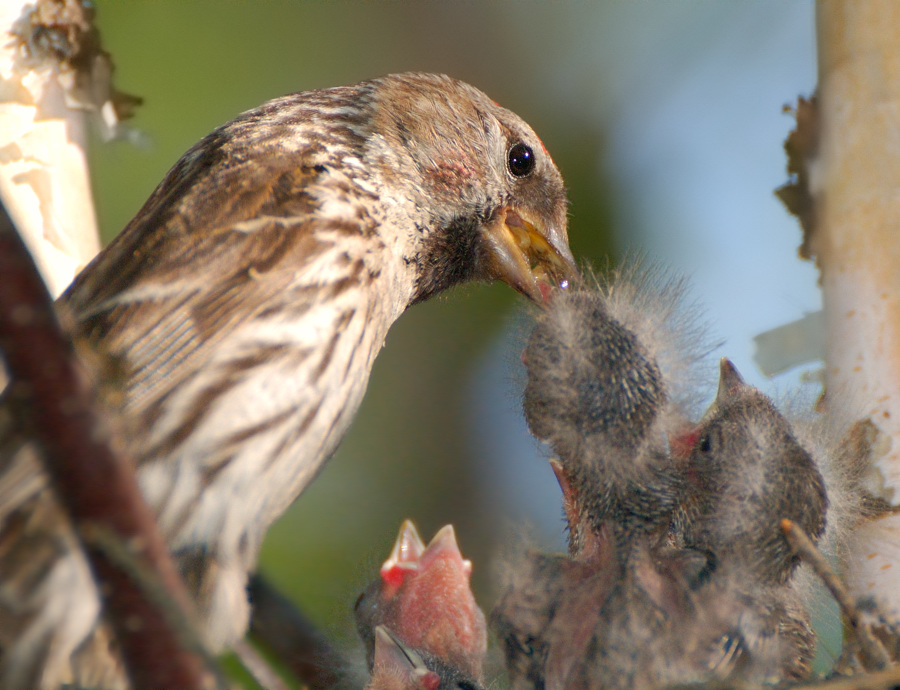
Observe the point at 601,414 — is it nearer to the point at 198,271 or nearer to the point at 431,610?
the point at 431,610

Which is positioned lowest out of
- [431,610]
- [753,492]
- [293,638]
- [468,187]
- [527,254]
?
[293,638]

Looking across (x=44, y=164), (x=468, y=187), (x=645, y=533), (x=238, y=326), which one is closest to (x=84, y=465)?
(x=238, y=326)

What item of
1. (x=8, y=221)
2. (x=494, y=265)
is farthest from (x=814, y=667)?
(x=8, y=221)

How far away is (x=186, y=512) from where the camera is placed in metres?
1.34

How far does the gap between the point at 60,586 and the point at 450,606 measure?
72cm

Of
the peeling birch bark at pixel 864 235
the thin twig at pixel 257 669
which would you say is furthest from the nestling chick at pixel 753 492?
the thin twig at pixel 257 669

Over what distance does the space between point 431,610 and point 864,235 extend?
1.10m

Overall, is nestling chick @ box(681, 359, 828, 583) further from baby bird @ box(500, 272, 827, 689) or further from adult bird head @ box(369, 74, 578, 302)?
adult bird head @ box(369, 74, 578, 302)

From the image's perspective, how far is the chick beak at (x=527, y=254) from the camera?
1.71m

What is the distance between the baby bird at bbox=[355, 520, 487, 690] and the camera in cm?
152

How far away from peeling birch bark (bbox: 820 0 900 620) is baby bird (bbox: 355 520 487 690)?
71 cm

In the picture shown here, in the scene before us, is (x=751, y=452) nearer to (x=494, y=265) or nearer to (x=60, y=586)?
(x=494, y=265)

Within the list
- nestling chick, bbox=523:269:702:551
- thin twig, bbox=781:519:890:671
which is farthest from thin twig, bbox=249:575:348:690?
thin twig, bbox=781:519:890:671

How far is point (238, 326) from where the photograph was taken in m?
1.37
